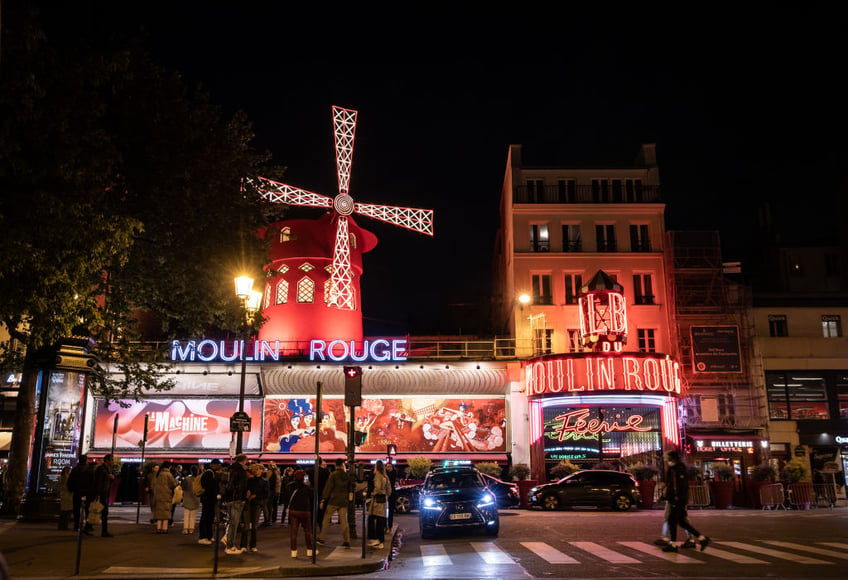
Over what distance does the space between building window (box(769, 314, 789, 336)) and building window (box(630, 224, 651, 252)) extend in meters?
6.74

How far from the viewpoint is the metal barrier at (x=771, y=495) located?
1085 inches

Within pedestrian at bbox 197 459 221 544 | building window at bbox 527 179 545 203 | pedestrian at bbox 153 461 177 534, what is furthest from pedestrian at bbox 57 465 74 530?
building window at bbox 527 179 545 203

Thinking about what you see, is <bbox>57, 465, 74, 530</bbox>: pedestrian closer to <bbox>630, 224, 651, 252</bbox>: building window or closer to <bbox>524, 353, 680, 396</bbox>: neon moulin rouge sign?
<bbox>524, 353, 680, 396</bbox>: neon moulin rouge sign

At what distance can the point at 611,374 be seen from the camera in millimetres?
31719

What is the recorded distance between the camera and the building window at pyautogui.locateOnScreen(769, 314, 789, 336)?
36.9 meters

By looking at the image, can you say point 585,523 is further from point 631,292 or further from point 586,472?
point 631,292

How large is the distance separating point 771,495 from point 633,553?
16958mm

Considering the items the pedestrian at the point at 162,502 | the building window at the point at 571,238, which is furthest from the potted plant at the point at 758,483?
the pedestrian at the point at 162,502

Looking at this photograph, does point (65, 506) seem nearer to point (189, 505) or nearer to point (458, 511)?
point (189, 505)

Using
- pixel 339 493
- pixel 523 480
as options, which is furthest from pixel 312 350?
pixel 339 493

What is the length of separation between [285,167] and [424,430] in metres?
16.7

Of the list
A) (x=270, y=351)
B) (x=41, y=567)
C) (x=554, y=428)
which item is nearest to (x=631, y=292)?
(x=554, y=428)

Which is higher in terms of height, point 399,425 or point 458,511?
point 399,425

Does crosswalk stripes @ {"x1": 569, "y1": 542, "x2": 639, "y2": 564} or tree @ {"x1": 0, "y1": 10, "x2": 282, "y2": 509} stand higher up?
tree @ {"x1": 0, "y1": 10, "x2": 282, "y2": 509}
